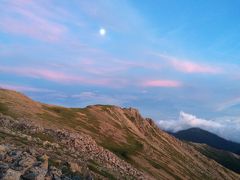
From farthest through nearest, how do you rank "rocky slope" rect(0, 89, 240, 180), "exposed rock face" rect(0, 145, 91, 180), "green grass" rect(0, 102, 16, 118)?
"green grass" rect(0, 102, 16, 118), "rocky slope" rect(0, 89, 240, 180), "exposed rock face" rect(0, 145, 91, 180)

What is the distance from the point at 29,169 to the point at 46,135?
56.8 meters

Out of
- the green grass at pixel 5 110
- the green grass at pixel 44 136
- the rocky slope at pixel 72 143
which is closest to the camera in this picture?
the rocky slope at pixel 72 143

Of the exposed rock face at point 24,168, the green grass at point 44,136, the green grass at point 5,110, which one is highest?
the green grass at point 5,110

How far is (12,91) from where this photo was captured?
18138 centimetres

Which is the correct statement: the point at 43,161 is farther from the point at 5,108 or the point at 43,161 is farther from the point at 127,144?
the point at 127,144

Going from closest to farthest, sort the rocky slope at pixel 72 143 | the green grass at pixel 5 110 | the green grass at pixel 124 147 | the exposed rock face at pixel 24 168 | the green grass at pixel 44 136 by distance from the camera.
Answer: the exposed rock face at pixel 24 168, the rocky slope at pixel 72 143, the green grass at pixel 44 136, the green grass at pixel 5 110, the green grass at pixel 124 147

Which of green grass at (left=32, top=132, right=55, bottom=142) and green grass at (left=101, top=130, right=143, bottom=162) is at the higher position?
green grass at (left=101, top=130, right=143, bottom=162)

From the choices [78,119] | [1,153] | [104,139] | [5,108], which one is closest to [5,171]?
[1,153]

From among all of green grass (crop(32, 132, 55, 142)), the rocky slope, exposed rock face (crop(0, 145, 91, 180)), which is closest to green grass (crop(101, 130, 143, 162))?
the rocky slope

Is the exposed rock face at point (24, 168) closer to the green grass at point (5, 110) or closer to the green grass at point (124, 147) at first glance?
the green grass at point (5, 110)

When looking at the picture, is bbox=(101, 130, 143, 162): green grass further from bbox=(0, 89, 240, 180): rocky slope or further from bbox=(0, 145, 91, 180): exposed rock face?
bbox=(0, 145, 91, 180): exposed rock face

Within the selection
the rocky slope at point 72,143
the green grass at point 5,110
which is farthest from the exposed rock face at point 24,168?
the green grass at point 5,110

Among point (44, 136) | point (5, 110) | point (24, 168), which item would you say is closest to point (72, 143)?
point (44, 136)

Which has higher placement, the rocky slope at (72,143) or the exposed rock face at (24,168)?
the rocky slope at (72,143)
